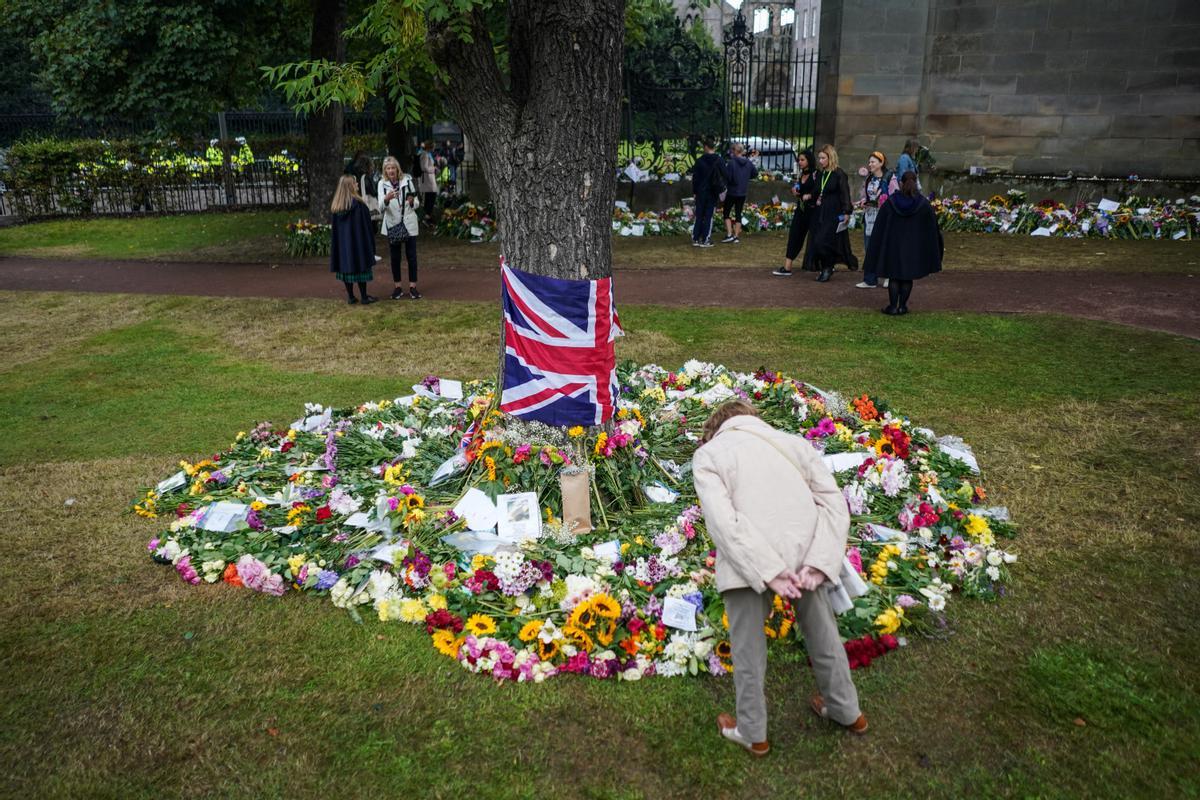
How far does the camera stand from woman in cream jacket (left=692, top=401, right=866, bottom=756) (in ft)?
11.2

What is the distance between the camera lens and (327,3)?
15.1 metres

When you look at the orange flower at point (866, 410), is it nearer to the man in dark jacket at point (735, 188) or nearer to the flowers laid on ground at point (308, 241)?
the man in dark jacket at point (735, 188)

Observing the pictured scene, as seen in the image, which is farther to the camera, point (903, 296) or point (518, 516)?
point (903, 296)

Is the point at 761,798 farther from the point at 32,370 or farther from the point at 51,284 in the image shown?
the point at 51,284

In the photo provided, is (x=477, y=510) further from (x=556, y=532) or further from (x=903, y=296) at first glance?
(x=903, y=296)

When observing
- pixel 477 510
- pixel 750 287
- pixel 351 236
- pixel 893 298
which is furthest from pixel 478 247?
pixel 477 510

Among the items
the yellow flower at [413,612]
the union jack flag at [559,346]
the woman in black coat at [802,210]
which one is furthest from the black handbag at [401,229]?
the yellow flower at [413,612]

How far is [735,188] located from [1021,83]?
583 cm

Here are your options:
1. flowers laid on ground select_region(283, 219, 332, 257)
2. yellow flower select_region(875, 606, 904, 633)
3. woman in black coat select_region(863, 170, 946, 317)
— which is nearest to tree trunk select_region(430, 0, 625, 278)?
yellow flower select_region(875, 606, 904, 633)

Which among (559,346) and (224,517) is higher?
(559,346)

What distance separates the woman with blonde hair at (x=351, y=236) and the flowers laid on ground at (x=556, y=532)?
4.77 meters

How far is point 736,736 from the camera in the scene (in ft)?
12.1

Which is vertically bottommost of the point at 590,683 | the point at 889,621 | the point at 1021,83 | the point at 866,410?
the point at 590,683

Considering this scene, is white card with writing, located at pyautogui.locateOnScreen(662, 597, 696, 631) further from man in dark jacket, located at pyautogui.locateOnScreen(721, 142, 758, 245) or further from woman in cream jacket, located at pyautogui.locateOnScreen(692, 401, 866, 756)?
man in dark jacket, located at pyautogui.locateOnScreen(721, 142, 758, 245)
